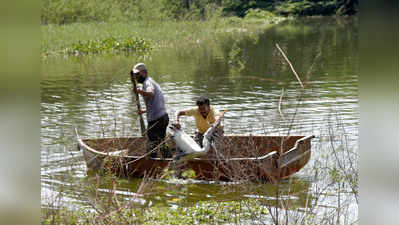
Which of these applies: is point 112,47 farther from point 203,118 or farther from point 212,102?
point 203,118

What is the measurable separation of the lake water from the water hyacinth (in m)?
1.17

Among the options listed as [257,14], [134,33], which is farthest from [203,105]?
[257,14]

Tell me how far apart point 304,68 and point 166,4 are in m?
25.4

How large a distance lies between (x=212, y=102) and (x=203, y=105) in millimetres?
6383

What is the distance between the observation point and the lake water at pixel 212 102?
623cm

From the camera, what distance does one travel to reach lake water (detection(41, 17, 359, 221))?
245 inches

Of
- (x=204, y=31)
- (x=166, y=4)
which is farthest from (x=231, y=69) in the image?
(x=166, y=4)

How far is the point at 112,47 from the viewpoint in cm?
2734

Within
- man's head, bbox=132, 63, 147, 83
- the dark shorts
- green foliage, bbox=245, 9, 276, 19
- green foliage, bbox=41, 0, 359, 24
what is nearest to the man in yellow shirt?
the dark shorts

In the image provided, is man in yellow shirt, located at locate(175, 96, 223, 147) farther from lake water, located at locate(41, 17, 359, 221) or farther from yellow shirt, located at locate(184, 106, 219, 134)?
lake water, located at locate(41, 17, 359, 221)

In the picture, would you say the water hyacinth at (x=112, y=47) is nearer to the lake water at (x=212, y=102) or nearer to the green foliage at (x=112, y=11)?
the lake water at (x=212, y=102)

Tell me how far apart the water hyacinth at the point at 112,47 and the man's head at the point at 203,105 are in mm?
19241

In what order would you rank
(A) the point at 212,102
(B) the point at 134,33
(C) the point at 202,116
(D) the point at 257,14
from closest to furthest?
(C) the point at 202,116 < (A) the point at 212,102 < (B) the point at 134,33 < (D) the point at 257,14
